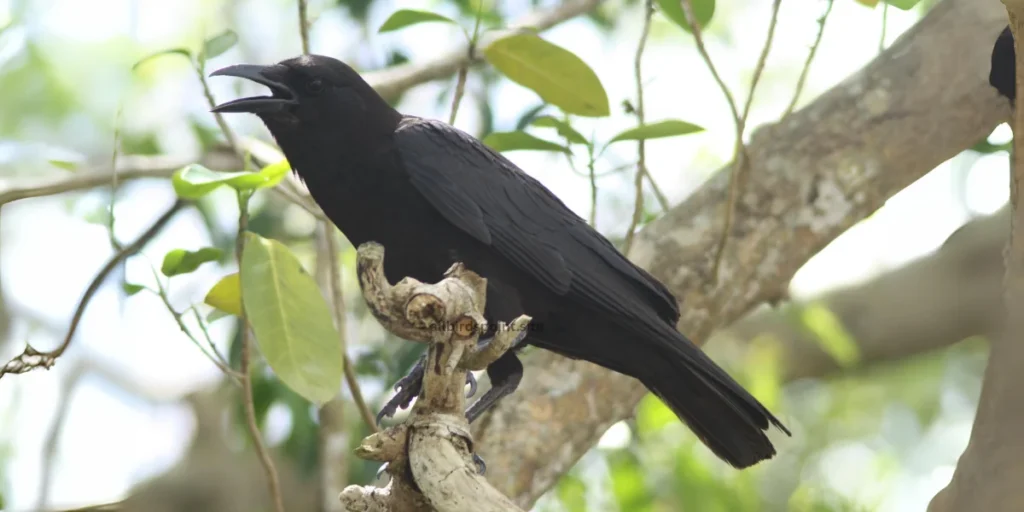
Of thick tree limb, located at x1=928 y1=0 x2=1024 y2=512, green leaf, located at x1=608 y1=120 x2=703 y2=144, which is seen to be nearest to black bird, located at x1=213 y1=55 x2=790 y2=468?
green leaf, located at x1=608 y1=120 x2=703 y2=144

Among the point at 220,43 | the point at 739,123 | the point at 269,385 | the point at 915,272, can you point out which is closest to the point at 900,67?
the point at 739,123

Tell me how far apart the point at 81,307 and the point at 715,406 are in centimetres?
183

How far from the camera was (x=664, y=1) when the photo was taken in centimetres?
333

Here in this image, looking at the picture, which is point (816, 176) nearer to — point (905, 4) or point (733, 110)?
point (733, 110)

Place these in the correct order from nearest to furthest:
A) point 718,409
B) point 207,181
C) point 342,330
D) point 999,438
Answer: point 999,438
point 207,181
point 718,409
point 342,330

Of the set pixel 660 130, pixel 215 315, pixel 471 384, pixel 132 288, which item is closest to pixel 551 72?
pixel 660 130

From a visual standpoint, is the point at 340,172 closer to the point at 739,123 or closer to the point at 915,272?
the point at 739,123

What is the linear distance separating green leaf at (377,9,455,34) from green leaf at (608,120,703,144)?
61 cm

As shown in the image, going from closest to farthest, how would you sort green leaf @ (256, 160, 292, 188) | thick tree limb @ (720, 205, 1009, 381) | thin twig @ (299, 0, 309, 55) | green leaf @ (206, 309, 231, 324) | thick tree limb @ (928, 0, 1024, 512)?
thick tree limb @ (928, 0, 1024, 512), green leaf @ (256, 160, 292, 188), green leaf @ (206, 309, 231, 324), thin twig @ (299, 0, 309, 55), thick tree limb @ (720, 205, 1009, 381)

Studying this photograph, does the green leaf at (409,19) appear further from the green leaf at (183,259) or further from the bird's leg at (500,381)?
the bird's leg at (500,381)

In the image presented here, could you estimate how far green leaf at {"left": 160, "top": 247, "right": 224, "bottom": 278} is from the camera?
9.94 feet

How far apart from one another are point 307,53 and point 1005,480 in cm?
248

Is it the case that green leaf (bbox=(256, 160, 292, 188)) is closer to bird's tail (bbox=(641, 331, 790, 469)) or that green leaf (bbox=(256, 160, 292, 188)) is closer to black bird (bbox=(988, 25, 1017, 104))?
bird's tail (bbox=(641, 331, 790, 469))

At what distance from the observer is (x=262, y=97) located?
3064mm
